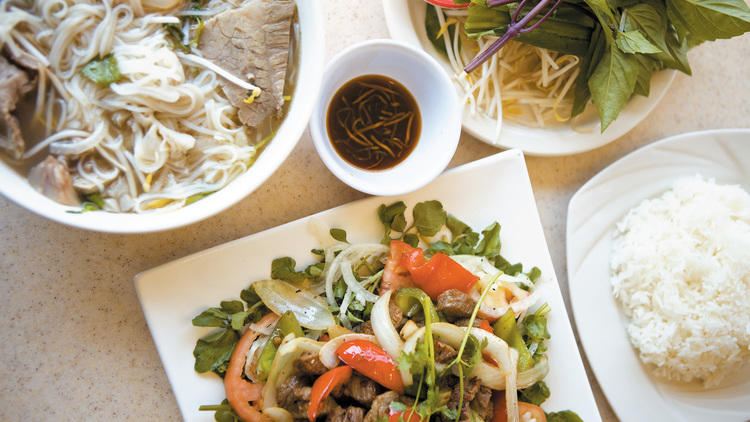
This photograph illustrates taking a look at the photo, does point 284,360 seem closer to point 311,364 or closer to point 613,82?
point 311,364

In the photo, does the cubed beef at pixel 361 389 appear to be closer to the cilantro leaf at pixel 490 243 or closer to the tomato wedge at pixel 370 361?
the tomato wedge at pixel 370 361

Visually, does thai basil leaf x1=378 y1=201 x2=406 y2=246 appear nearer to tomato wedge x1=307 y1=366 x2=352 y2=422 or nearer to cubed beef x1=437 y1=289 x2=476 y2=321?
cubed beef x1=437 y1=289 x2=476 y2=321

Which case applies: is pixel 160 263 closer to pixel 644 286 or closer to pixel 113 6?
pixel 113 6

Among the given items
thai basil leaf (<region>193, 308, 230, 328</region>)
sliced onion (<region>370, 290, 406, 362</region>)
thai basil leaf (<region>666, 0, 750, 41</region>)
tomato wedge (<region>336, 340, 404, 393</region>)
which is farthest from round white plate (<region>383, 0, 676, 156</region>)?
thai basil leaf (<region>193, 308, 230, 328</region>)

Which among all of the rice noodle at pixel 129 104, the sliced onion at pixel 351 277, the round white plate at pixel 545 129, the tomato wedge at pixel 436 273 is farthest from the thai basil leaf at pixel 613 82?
the rice noodle at pixel 129 104

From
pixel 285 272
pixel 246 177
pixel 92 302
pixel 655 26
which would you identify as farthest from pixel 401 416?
pixel 655 26
